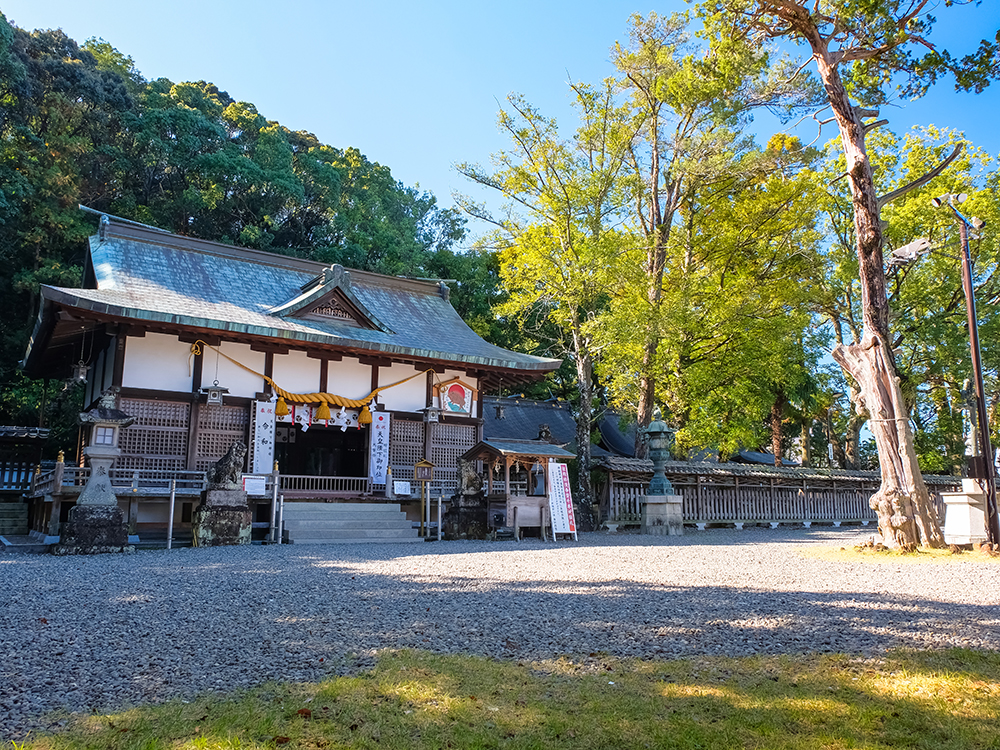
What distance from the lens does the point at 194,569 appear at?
320 inches

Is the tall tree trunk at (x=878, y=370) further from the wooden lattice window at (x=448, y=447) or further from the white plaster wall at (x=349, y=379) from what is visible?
the white plaster wall at (x=349, y=379)

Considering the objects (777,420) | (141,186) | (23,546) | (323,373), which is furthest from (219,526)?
(777,420)

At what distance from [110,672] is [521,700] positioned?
2250 millimetres

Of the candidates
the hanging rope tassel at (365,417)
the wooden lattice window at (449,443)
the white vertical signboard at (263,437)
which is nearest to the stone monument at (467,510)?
the wooden lattice window at (449,443)

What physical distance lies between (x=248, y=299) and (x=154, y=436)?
13.0ft

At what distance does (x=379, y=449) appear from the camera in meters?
16.0

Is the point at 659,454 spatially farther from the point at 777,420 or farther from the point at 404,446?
the point at 777,420

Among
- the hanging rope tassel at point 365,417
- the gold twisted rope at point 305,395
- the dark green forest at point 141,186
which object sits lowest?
the hanging rope tassel at point 365,417

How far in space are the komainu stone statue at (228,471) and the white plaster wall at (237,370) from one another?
3.06 meters

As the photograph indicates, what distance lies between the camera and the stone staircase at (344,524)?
13.0 metres

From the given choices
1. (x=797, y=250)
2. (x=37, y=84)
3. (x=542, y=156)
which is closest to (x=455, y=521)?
(x=542, y=156)

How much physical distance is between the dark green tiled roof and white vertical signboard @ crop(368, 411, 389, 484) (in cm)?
157

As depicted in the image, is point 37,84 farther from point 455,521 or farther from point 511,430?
point 455,521

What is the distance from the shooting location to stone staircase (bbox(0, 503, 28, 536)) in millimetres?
16500
